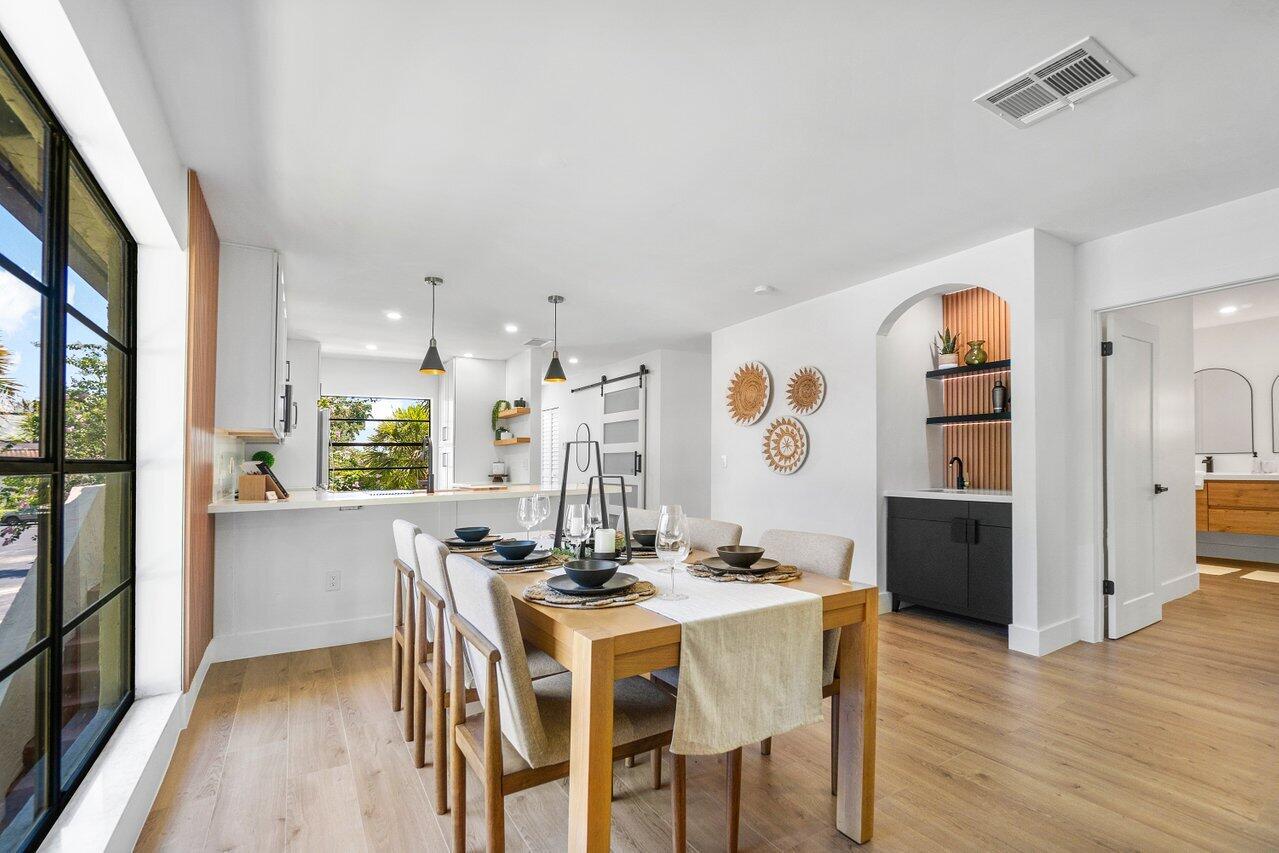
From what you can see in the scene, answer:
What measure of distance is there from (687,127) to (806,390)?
9.24ft

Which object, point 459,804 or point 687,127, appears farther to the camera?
point 687,127

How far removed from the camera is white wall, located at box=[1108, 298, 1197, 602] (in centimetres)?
412

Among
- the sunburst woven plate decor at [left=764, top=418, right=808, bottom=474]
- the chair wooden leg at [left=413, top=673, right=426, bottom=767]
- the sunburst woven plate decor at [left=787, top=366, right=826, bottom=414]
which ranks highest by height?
the sunburst woven plate decor at [left=787, top=366, right=826, bottom=414]

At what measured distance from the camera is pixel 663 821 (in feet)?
6.07

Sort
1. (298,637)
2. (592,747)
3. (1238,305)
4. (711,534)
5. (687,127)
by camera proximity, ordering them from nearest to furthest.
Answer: (592,747) → (687,127) → (711,534) → (298,637) → (1238,305)

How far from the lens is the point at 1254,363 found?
623 centimetres

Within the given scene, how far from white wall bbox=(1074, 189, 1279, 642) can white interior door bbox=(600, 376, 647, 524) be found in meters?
4.35

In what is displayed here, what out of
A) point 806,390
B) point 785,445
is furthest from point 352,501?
point 806,390

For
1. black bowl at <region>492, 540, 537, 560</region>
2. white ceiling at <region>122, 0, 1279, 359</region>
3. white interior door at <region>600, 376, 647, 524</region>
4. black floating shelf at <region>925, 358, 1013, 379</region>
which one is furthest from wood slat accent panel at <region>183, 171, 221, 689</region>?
black floating shelf at <region>925, 358, 1013, 379</region>

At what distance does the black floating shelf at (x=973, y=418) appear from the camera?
4148 millimetres

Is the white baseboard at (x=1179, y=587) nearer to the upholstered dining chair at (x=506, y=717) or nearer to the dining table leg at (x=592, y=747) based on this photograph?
the upholstered dining chair at (x=506, y=717)

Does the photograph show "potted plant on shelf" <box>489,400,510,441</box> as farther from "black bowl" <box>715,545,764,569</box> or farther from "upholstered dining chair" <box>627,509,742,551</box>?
"black bowl" <box>715,545,764,569</box>

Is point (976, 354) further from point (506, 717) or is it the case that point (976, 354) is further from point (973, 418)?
point (506, 717)

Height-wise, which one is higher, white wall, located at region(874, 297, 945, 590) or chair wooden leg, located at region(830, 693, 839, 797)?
white wall, located at region(874, 297, 945, 590)
